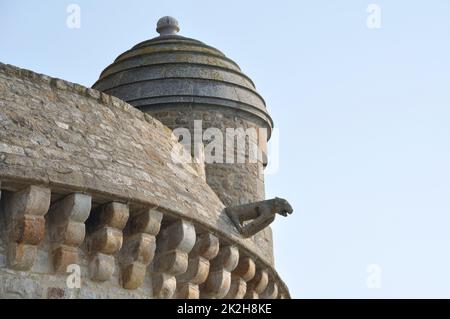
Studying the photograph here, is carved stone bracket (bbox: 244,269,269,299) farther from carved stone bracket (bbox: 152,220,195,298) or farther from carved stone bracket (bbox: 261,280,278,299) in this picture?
carved stone bracket (bbox: 152,220,195,298)

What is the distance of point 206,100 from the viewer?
13.8 metres

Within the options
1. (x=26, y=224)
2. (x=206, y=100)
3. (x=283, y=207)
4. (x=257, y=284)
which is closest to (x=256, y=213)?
(x=283, y=207)

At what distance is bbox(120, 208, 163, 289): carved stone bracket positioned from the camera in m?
9.57

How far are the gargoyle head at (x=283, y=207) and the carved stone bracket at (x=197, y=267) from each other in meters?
1.00

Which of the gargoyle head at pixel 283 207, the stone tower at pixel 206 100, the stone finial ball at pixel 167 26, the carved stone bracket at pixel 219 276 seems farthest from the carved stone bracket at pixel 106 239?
the stone finial ball at pixel 167 26

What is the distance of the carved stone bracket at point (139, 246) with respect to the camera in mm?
9570

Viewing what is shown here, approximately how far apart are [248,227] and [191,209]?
3.56 feet

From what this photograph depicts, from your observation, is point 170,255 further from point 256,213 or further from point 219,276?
point 256,213

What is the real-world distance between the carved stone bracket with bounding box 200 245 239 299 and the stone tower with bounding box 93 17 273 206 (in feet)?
8.34

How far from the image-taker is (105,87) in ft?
47.8

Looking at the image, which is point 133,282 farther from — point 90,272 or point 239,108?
point 239,108

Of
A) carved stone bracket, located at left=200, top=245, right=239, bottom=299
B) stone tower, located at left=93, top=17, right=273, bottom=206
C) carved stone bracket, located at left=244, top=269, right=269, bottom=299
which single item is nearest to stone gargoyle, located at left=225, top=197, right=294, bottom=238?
carved stone bracket, located at left=200, top=245, right=239, bottom=299

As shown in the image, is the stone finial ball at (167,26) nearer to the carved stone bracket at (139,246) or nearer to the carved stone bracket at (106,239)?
the carved stone bracket at (139,246)
